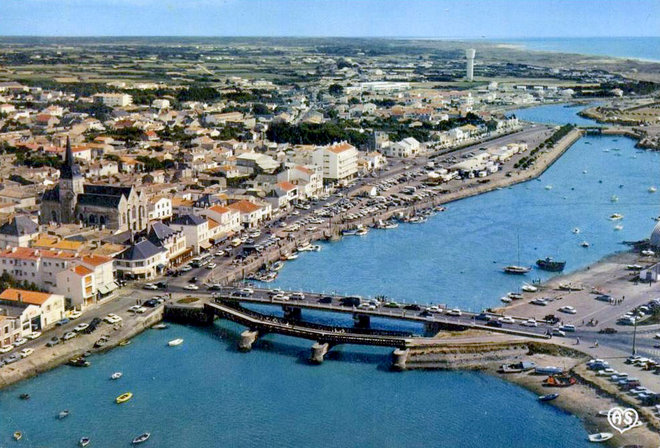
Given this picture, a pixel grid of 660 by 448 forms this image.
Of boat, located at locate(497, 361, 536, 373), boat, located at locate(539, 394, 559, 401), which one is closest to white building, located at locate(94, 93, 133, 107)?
boat, located at locate(497, 361, 536, 373)

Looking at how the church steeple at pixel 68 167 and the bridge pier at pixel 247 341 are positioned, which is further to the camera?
the church steeple at pixel 68 167

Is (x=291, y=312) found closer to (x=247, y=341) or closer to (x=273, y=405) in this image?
(x=247, y=341)

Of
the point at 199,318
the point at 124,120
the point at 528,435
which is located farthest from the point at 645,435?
the point at 124,120

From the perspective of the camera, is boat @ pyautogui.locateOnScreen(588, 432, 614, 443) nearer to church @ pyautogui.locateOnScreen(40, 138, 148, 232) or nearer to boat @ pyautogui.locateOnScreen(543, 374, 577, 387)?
boat @ pyautogui.locateOnScreen(543, 374, 577, 387)

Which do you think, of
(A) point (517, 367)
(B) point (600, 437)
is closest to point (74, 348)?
(A) point (517, 367)

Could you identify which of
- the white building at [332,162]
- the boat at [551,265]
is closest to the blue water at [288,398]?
the boat at [551,265]

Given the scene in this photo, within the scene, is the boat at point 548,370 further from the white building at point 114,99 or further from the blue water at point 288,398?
the white building at point 114,99
